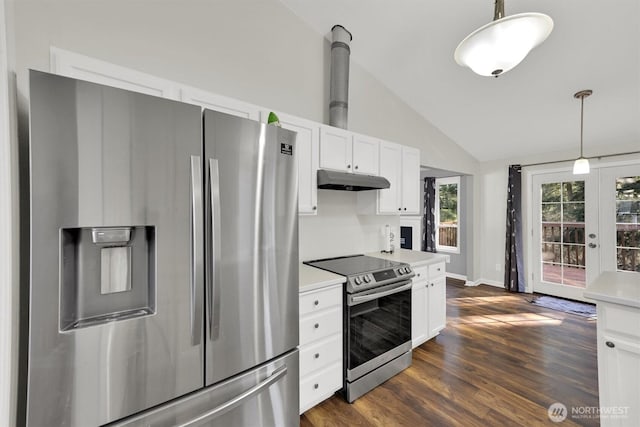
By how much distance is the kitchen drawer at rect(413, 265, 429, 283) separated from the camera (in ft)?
7.90

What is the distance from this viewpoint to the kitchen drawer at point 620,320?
1.21 metres

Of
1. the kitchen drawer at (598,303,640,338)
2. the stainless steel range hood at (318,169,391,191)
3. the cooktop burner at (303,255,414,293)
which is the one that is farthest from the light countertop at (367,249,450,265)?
the kitchen drawer at (598,303,640,338)

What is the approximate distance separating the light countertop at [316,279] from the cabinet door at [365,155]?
1052 mm

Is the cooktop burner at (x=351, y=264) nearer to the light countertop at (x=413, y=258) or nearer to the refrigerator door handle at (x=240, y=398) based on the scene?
the light countertop at (x=413, y=258)

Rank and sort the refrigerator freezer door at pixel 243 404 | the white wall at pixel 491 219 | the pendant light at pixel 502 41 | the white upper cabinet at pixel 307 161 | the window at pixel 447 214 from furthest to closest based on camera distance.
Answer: the window at pixel 447 214 → the white wall at pixel 491 219 → the white upper cabinet at pixel 307 161 → the pendant light at pixel 502 41 → the refrigerator freezer door at pixel 243 404

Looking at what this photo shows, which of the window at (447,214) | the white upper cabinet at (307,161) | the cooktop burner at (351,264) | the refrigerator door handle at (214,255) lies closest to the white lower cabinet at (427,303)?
the cooktop burner at (351,264)

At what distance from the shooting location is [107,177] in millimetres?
907

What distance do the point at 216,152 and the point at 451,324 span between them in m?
3.35

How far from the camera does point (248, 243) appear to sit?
1.23 metres

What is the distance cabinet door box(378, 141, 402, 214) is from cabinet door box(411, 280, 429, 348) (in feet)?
2.72

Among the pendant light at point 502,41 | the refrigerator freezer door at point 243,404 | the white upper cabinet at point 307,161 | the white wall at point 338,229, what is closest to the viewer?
the refrigerator freezer door at point 243,404

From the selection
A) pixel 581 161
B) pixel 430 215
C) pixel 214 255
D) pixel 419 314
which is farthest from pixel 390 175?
pixel 430 215

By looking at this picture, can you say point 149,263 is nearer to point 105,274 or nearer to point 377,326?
point 105,274

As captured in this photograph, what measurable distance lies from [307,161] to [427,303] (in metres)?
1.86
